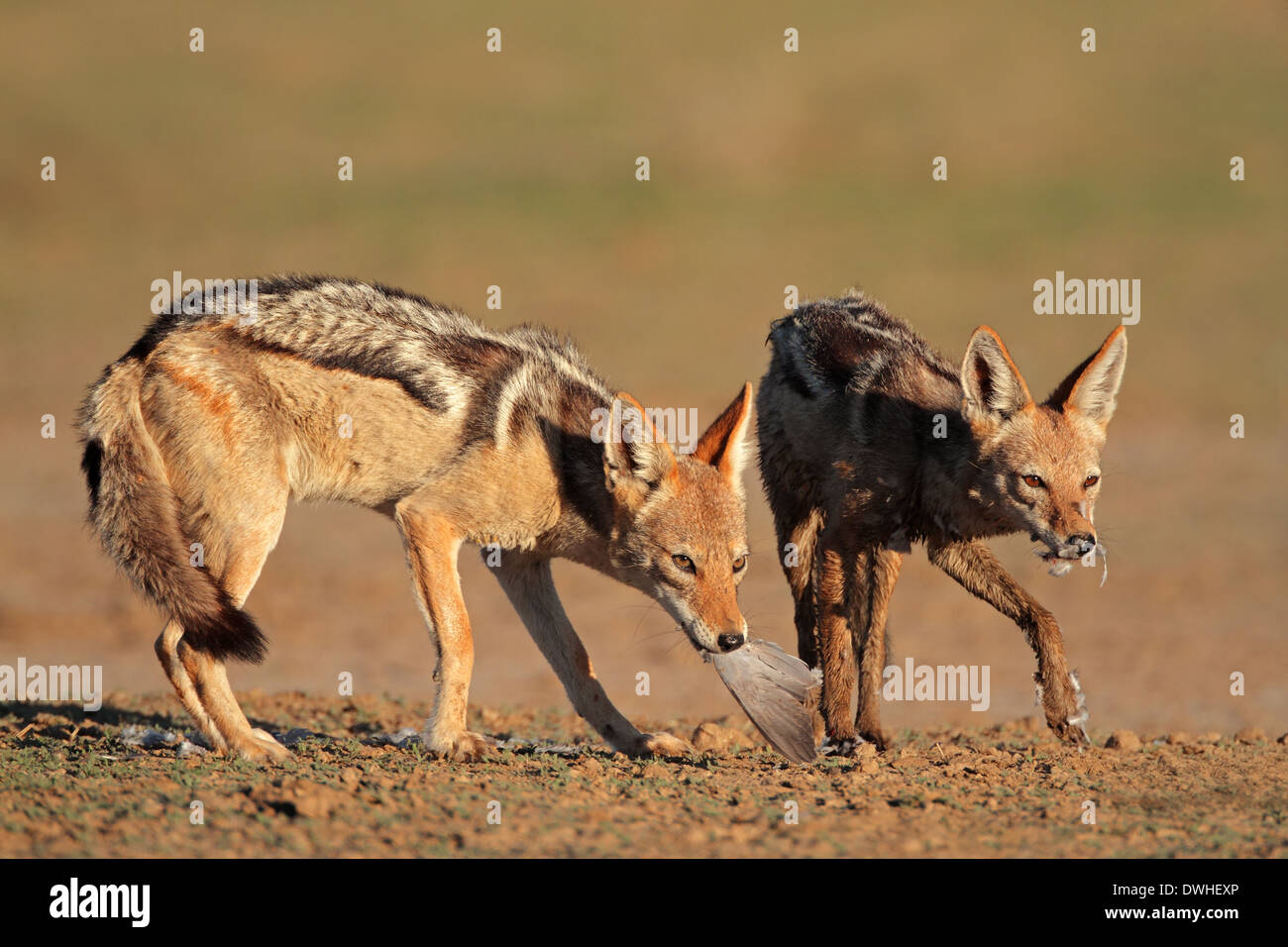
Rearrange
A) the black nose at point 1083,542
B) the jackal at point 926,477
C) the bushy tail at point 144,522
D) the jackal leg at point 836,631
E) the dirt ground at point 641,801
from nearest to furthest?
the dirt ground at point 641,801 < the bushy tail at point 144,522 < the black nose at point 1083,542 < the jackal at point 926,477 < the jackal leg at point 836,631

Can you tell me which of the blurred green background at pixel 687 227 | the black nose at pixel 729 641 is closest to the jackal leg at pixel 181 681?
the black nose at pixel 729 641

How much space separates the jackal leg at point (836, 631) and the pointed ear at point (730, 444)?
2.75ft

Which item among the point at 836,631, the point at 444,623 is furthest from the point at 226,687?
the point at 836,631

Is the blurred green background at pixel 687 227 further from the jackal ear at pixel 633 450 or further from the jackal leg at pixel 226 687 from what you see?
the jackal leg at pixel 226 687

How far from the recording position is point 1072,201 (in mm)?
36188

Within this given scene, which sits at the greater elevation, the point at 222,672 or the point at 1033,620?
the point at 1033,620

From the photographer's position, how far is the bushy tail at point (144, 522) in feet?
24.9

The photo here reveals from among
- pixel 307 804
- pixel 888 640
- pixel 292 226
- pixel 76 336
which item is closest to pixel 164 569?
pixel 307 804

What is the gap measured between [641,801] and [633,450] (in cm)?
213

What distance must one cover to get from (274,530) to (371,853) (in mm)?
2997

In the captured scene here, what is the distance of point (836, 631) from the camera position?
880 centimetres

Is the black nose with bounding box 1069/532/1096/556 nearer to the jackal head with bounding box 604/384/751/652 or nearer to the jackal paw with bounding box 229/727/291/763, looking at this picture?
the jackal head with bounding box 604/384/751/652

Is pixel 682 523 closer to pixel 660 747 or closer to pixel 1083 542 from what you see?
pixel 660 747

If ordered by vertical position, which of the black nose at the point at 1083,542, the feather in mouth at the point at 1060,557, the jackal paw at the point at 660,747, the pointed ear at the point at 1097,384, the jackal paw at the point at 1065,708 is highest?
the pointed ear at the point at 1097,384
